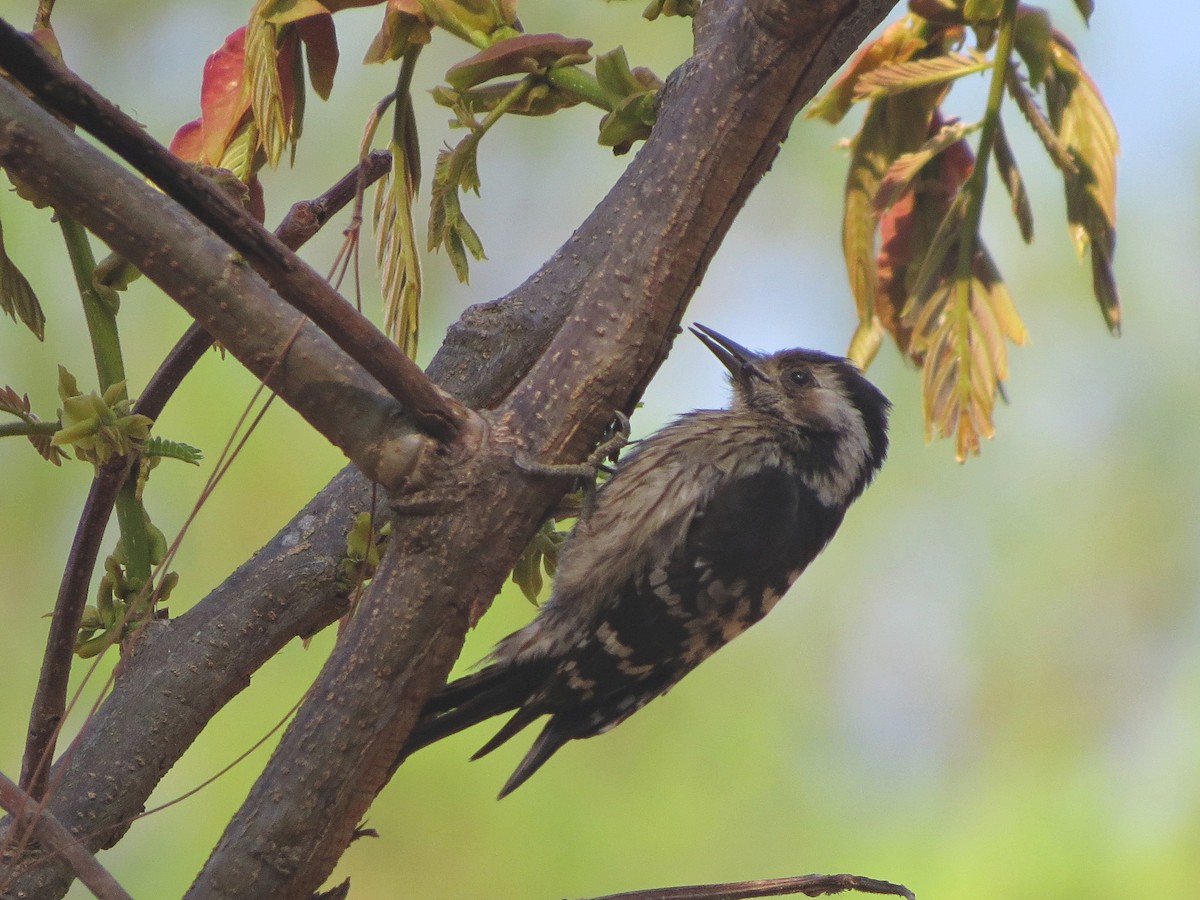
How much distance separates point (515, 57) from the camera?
2.08 m

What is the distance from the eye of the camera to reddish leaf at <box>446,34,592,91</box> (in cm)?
205

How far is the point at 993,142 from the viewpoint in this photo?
2.68m

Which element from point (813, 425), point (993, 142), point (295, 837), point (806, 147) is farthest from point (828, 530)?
point (806, 147)

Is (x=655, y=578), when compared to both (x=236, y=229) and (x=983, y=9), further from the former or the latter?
(x=236, y=229)

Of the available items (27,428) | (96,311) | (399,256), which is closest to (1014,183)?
(399,256)

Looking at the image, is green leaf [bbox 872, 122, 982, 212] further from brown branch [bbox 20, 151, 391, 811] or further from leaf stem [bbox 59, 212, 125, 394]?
leaf stem [bbox 59, 212, 125, 394]

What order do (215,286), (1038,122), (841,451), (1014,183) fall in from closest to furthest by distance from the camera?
(215,286) < (1038,122) < (1014,183) < (841,451)

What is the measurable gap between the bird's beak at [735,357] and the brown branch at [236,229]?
85.1 inches

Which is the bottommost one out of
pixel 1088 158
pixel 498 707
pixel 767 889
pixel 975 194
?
pixel 767 889

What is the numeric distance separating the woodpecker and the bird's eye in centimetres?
34

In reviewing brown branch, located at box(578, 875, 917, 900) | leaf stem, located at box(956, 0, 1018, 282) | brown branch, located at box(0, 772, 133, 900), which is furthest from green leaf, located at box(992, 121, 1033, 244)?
brown branch, located at box(0, 772, 133, 900)

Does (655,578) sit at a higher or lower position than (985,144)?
lower

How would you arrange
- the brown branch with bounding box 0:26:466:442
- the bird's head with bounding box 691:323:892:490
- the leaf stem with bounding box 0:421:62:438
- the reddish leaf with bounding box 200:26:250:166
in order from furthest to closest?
the bird's head with bounding box 691:323:892:490, the reddish leaf with bounding box 200:26:250:166, the leaf stem with bounding box 0:421:62:438, the brown branch with bounding box 0:26:466:442

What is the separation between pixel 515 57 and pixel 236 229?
0.70m
